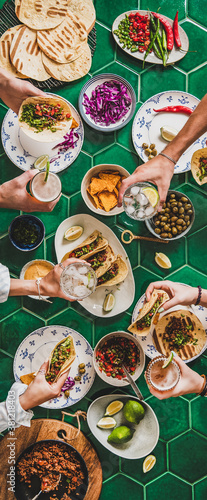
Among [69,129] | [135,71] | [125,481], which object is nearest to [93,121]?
[69,129]

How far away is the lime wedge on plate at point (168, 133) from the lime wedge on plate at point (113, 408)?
2.50 meters

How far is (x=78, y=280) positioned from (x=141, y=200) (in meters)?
0.86

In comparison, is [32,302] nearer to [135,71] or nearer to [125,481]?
[125,481]

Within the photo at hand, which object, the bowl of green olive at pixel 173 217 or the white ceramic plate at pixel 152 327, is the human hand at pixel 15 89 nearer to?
the bowl of green olive at pixel 173 217

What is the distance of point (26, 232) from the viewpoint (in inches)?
170

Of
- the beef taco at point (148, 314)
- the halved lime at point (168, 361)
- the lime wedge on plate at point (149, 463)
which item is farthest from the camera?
the lime wedge on plate at point (149, 463)

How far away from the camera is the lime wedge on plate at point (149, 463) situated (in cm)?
450

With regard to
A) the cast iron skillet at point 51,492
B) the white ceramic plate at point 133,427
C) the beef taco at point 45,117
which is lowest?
the cast iron skillet at point 51,492

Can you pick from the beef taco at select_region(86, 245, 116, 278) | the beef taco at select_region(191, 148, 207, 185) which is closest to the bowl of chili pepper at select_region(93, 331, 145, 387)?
the beef taco at select_region(86, 245, 116, 278)

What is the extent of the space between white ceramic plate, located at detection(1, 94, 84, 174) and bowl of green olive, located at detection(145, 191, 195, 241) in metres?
0.95

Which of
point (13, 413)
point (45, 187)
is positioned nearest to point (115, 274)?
point (45, 187)

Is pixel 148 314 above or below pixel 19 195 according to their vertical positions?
below

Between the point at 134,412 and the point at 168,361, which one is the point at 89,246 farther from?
the point at 134,412

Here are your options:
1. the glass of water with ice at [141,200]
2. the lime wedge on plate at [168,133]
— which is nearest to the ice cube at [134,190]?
the glass of water with ice at [141,200]
